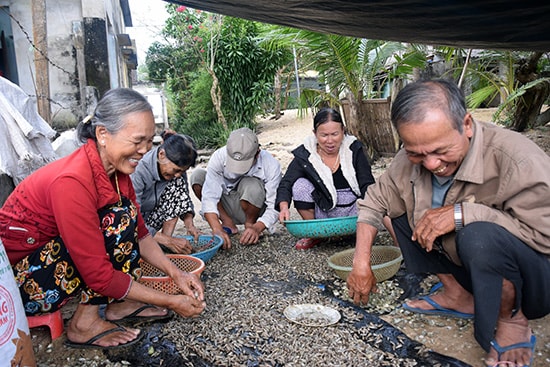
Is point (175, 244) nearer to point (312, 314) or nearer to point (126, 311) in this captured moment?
point (126, 311)

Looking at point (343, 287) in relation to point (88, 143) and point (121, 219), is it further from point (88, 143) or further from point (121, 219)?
point (88, 143)

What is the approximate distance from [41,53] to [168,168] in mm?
1861

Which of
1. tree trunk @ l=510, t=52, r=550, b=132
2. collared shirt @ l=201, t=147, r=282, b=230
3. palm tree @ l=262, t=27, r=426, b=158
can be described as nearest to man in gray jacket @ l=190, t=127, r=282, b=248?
collared shirt @ l=201, t=147, r=282, b=230

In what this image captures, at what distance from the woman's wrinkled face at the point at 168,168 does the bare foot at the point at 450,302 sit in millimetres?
1613

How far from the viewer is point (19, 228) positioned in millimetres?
1928

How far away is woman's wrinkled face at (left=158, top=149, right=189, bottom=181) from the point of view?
299 cm

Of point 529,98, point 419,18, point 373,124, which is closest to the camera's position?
point 419,18

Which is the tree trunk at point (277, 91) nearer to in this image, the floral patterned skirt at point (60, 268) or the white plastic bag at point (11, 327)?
the floral patterned skirt at point (60, 268)

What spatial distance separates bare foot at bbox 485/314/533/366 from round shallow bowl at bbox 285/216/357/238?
4.14ft

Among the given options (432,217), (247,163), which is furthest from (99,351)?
(247,163)

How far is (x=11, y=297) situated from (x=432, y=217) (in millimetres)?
1545

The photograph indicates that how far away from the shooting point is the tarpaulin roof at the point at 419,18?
2.35 meters

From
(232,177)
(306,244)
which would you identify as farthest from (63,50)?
(306,244)

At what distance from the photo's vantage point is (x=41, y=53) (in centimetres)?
393
